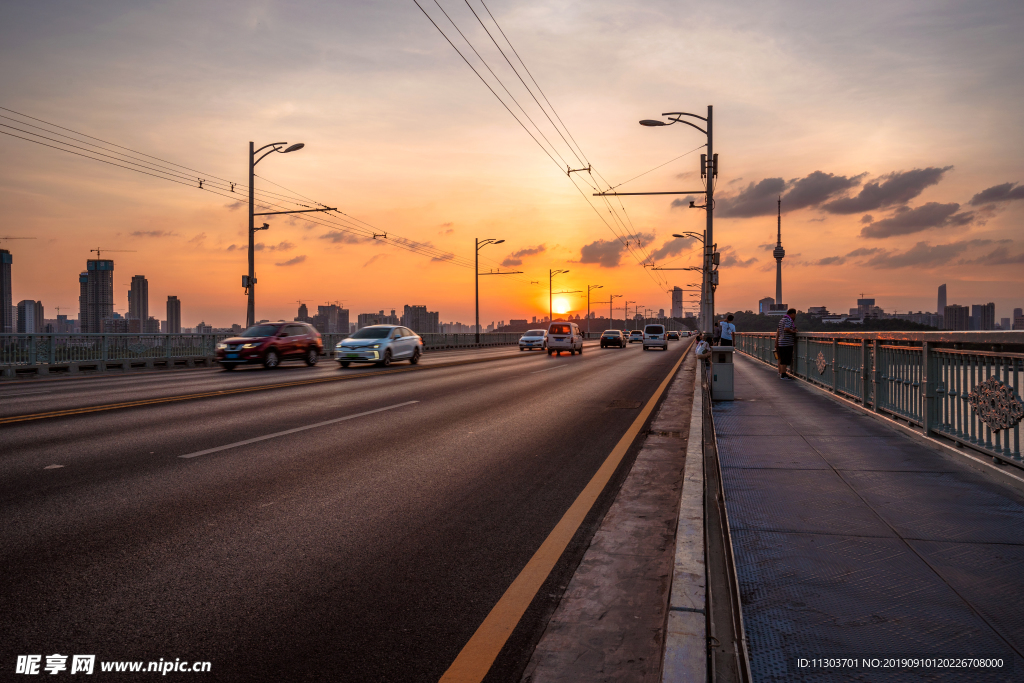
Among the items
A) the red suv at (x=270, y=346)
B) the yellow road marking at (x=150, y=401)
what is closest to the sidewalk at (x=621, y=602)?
the yellow road marking at (x=150, y=401)

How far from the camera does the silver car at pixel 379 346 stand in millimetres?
23078

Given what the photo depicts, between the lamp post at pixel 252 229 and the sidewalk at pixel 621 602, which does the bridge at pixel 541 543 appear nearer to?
the sidewalk at pixel 621 602

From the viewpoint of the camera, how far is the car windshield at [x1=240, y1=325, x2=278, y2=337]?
22531 millimetres

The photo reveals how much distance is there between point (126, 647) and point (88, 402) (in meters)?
10.6

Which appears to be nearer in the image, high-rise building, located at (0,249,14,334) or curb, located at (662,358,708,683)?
curb, located at (662,358,708,683)

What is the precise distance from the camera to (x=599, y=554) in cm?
419

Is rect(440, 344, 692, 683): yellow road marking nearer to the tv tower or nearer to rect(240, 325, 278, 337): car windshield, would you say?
rect(240, 325, 278, 337): car windshield

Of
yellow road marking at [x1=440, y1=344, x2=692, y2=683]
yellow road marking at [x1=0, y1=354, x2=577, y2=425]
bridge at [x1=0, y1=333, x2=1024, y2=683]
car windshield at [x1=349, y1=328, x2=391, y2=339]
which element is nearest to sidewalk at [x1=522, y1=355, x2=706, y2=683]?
bridge at [x1=0, y1=333, x2=1024, y2=683]

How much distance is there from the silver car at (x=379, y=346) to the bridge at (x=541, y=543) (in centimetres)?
1370

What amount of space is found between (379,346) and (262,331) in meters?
4.14

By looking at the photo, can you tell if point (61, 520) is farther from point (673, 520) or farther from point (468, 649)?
point (673, 520)

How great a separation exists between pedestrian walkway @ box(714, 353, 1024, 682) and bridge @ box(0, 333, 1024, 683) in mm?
17

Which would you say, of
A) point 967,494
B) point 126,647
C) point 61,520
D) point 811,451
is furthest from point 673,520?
point 61,520

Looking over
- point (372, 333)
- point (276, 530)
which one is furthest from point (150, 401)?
point (372, 333)
